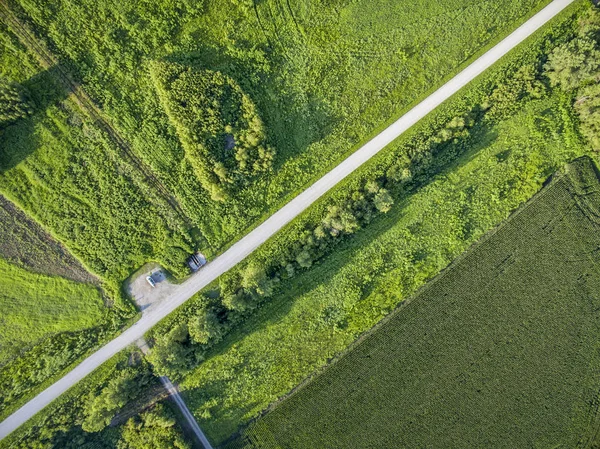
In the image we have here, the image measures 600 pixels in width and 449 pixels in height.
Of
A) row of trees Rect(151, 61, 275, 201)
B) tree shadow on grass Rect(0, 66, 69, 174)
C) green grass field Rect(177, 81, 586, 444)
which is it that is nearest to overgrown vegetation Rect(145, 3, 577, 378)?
green grass field Rect(177, 81, 586, 444)

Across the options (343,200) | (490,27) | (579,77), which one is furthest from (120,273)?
(579,77)

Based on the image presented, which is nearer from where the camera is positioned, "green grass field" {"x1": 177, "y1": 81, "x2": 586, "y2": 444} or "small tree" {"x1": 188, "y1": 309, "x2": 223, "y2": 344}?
"small tree" {"x1": 188, "y1": 309, "x2": 223, "y2": 344}

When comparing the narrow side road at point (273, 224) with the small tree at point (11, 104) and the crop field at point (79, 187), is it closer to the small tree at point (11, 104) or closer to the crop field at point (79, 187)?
the crop field at point (79, 187)

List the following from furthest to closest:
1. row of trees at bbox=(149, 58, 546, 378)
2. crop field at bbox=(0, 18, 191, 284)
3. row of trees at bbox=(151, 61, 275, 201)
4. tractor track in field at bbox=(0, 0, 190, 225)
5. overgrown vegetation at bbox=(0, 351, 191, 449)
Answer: row of trees at bbox=(149, 58, 546, 378) < overgrown vegetation at bbox=(0, 351, 191, 449) < row of trees at bbox=(151, 61, 275, 201) < crop field at bbox=(0, 18, 191, 284) < tractor track in field at bbox=(0, 0, 190, 225)

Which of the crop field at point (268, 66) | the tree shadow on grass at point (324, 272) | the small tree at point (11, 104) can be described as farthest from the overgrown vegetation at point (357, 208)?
the small tree at point (11, 104)

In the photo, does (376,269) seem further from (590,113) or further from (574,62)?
(574,62)

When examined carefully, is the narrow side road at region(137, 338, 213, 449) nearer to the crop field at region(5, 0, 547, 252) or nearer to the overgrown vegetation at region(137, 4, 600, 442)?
the overgrown vegetation at region(137, 4, 600, 442)
